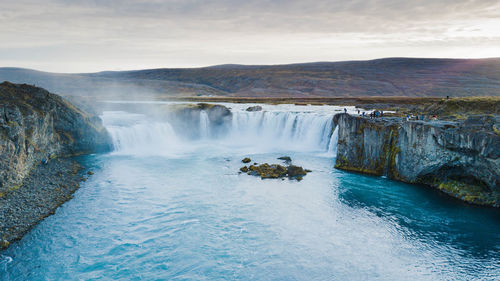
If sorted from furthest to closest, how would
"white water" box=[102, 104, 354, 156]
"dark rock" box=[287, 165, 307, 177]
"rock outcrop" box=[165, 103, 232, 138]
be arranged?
"rock outcrop" box=[165, 103, 232, 138] < "white water" box=[102, 104, 354, 156] < "dark rock" box=[287, 165, 307, 177]

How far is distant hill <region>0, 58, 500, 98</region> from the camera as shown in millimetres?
124875

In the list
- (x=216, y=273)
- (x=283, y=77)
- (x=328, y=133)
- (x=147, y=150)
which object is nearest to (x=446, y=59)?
(x=283, y=77)

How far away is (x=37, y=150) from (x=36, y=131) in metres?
1.64

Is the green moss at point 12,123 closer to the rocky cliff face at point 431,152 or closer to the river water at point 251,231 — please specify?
the river water at point 251,231

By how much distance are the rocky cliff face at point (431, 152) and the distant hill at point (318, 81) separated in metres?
93.3

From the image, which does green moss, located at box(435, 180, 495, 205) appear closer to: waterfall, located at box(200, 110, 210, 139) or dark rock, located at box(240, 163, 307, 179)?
dark rock, located at box(240, 163, 307, 179)

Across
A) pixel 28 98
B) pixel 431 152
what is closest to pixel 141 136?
pixel 28 98

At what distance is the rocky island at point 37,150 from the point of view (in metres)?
17.4

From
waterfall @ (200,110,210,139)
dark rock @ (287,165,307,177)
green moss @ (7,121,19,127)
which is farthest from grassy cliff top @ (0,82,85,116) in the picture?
dark rock @ (287,165,307,177)

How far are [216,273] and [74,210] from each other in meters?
11.1

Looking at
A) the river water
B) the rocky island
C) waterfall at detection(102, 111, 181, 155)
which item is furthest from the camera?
waterfall at detection(102, 111, 181, 155)

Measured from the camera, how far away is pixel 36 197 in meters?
19.2

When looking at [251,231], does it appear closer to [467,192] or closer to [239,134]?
[467,192]

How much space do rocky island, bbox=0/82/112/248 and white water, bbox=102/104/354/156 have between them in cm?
392
